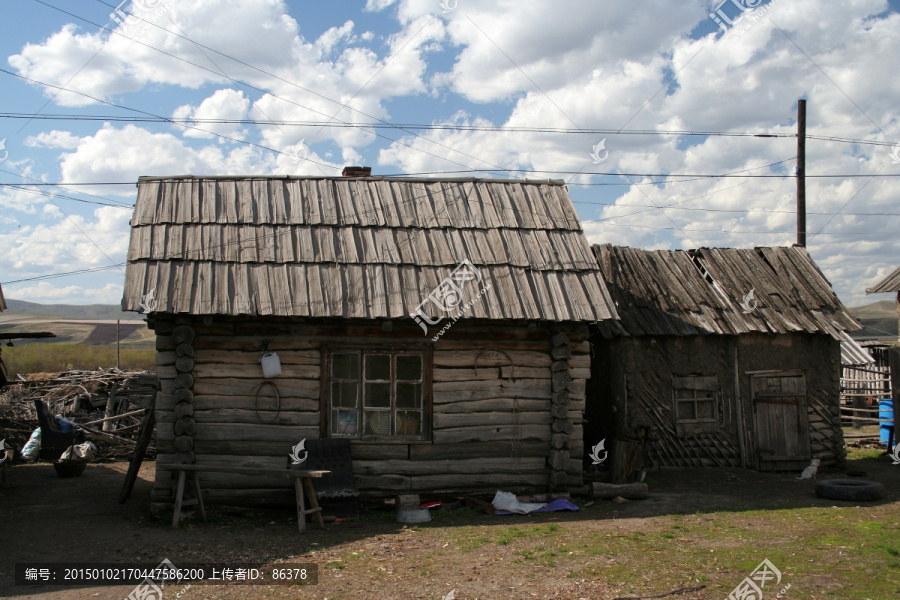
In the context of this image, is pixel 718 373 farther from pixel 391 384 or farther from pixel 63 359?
pixel 63 359

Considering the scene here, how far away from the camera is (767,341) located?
46.0 ft

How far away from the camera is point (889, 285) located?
1625 cm

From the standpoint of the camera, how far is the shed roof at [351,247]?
10000mm

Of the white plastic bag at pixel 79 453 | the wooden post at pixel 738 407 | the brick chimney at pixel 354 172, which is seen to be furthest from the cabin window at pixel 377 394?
the wooden post at pixel 738 407

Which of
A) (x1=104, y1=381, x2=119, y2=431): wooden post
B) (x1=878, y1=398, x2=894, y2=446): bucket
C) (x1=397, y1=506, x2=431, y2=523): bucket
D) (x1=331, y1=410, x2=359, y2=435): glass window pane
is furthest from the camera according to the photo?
(x1=104, y1=381, x2=119, y2=431): wooden post

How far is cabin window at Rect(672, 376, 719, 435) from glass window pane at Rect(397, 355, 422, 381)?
573cm

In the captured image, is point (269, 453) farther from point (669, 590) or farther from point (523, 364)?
point (669, 590)

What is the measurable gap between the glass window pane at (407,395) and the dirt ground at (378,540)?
1.61 metres

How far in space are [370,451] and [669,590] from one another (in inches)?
193

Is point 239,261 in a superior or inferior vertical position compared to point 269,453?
superior

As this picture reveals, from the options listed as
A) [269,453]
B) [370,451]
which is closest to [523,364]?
[370,451]

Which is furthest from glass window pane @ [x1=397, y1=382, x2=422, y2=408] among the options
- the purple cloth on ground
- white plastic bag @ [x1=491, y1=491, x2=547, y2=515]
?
the purple cloth on ground

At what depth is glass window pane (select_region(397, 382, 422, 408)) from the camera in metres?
10.4

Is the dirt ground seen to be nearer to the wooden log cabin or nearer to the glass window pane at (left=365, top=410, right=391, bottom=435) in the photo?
the wooden log cabin
